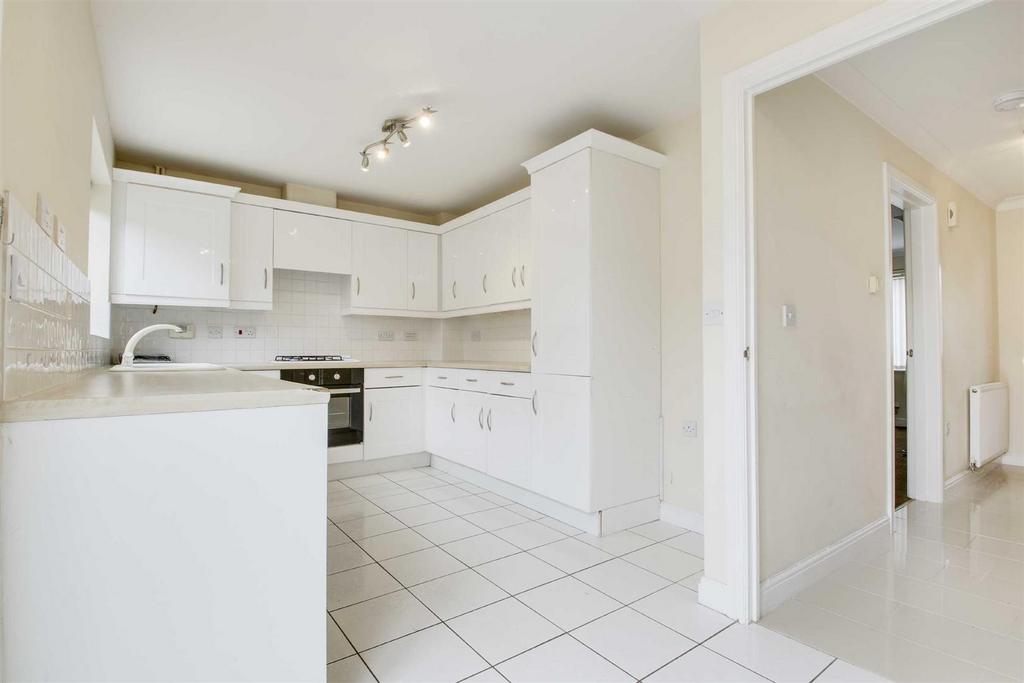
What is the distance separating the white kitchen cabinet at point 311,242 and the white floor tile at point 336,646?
293cm

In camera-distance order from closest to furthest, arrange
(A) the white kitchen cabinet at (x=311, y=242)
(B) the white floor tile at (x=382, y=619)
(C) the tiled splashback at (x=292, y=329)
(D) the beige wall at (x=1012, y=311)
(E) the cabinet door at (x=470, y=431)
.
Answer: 1. (B) the white floor tile at (x=382, y=619)
2. (E) the cabinet door at (x=470, y=431)
3. (C) the tiled splashback at (x=292, y=329)
4. (A) the white kitchen cabinet at (x=311, y=242)
5. (D) the beige wall at (x=1012, y=311)

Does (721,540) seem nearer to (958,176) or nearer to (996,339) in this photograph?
(958,176)

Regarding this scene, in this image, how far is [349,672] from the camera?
150 centimetres

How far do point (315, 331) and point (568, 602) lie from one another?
328 cm

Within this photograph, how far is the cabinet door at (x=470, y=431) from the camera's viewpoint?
11.4 feet

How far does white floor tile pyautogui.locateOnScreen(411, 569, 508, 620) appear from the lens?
190 cm

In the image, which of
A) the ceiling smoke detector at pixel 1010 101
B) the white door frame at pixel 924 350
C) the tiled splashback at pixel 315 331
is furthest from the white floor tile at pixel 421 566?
the ceiling smoke detector at pixel 1010 101

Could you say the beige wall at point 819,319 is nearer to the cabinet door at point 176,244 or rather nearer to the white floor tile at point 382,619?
the white floor tile at point 382,619

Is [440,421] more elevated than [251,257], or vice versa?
[251,257]

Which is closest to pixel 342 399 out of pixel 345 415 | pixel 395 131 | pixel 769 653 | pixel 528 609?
pixel 345 415

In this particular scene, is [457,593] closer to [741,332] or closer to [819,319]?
[741,332]

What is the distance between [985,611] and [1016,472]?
3.34 m

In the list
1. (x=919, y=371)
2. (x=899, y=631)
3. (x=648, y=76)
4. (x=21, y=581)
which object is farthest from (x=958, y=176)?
(x=21, y=581)

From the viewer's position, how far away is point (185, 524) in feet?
3.61
